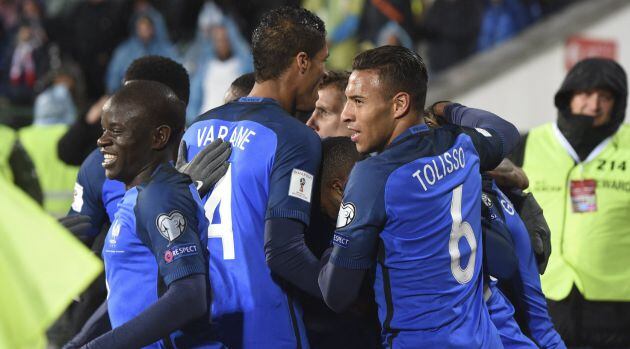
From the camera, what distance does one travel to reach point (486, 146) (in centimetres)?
400

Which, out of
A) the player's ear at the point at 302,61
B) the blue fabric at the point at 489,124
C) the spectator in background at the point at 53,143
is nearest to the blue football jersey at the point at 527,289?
the blue fabric at the point at 489,124

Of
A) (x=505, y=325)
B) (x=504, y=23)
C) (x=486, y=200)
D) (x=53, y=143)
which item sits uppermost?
(x=504, y=23)

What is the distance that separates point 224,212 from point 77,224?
2.06ft

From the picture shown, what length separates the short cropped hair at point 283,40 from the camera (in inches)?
167

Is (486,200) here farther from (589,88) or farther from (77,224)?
(589,88)

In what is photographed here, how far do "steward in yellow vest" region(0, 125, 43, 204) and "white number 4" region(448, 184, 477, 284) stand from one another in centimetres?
380

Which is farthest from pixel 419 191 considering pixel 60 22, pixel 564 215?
pixel 60 22

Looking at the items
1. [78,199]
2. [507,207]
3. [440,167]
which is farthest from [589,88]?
[78,199]

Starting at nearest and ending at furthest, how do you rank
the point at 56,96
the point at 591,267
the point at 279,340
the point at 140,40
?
the point at 279,340, the point at 591,267, the point at 56,96, the point at 140,40

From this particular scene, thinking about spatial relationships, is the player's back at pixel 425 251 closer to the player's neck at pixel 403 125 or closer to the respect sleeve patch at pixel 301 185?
the player's neck at pixel 403 125

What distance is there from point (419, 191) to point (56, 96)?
874cm

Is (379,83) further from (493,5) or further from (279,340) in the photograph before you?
(493,5)

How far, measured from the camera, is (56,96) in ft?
38.4

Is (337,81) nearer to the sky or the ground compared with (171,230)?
nearer to the sky
